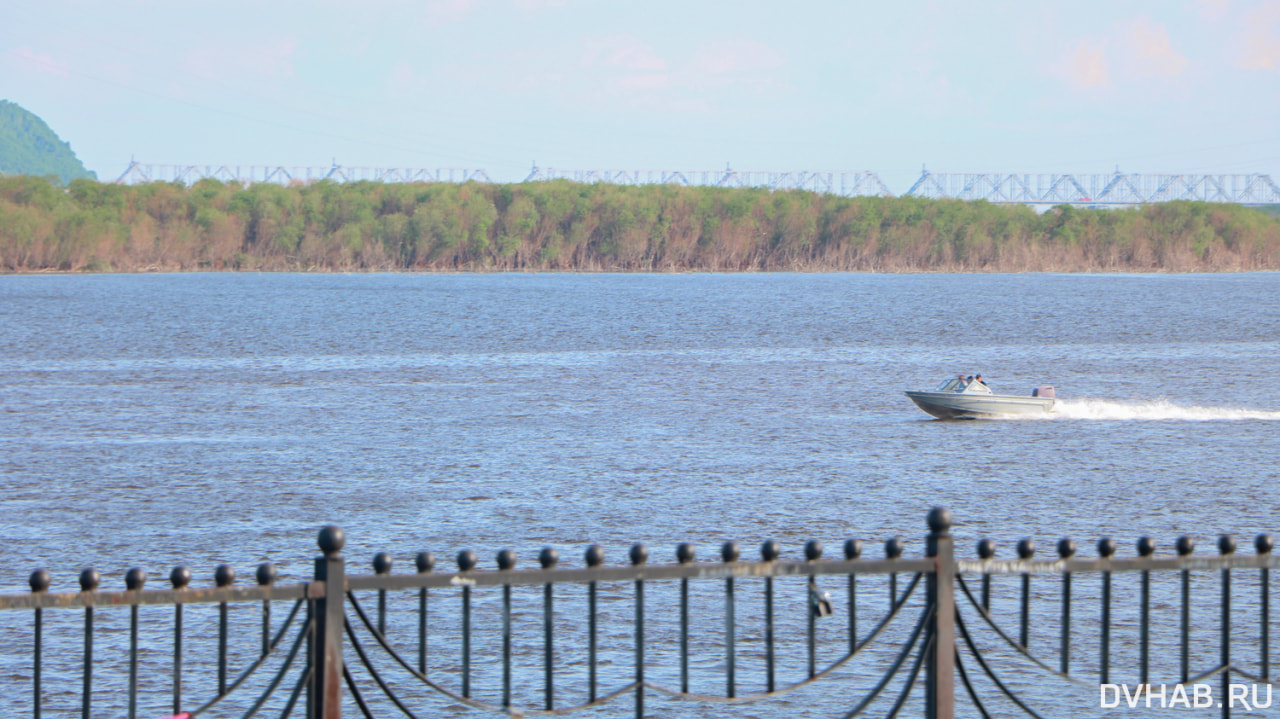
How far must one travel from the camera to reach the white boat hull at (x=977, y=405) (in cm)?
4047

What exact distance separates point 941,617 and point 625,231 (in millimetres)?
173050

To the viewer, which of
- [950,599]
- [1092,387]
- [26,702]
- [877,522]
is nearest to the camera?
[950,599]

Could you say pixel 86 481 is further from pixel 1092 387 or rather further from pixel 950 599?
pixel 1092 387

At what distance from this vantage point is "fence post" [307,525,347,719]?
5.12 m

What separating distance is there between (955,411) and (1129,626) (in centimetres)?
2492

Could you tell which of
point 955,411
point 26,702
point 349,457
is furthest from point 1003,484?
point 26,702

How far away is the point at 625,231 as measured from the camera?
17775cm

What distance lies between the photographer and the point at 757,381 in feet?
177

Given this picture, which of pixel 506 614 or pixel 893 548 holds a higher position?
pixel 893 548

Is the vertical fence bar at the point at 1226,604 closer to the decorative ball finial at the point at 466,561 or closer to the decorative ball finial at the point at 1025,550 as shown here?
the decorative ball finial at the point at 1025,550

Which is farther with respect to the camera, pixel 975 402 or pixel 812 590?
pixel 975 402

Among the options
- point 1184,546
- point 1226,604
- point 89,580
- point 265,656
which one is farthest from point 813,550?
point 89,580

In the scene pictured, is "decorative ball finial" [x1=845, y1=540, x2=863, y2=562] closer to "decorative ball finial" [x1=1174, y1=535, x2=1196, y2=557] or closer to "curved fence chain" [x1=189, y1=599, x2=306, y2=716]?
"decorative ball finial" [x1=1174, y1=535, x2=1196, y2=557]

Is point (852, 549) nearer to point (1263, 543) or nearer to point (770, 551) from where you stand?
point (770, 551)
